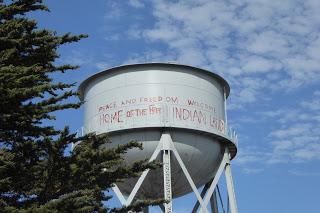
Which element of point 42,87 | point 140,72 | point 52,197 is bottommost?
point 52,197

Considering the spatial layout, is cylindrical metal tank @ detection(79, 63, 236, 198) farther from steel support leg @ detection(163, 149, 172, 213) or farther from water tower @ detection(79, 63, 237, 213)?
steel support leg @ detection(163, 149, 172, 213)

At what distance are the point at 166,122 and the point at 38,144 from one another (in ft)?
30.6

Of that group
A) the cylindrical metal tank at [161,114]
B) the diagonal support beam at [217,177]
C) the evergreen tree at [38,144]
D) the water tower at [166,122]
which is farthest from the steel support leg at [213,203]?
the evergreen tree at [38,144]

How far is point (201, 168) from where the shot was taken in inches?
938

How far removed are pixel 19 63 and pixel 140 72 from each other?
9.54 meters

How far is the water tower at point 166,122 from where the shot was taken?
22.6m

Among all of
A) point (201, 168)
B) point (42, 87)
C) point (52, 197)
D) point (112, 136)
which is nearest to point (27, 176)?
point (52, 197)

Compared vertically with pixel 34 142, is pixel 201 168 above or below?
above

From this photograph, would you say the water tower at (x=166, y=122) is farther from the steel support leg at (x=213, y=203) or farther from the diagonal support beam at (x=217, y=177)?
the steel support leg at (x=213, y=203)

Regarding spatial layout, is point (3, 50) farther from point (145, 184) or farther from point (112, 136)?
point (145, 184)

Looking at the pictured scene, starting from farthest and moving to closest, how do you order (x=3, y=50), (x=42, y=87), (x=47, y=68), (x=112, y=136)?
1. (x=112, y=136)
2. (x=47, y=68)
3. (x=3, y=50)
4. (x=42, y=87)

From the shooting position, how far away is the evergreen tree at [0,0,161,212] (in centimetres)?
1259

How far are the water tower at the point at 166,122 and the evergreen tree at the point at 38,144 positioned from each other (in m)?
8.20

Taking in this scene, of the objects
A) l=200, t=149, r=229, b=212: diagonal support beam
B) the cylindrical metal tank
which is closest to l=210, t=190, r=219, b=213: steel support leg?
the cylindrical metal tank
